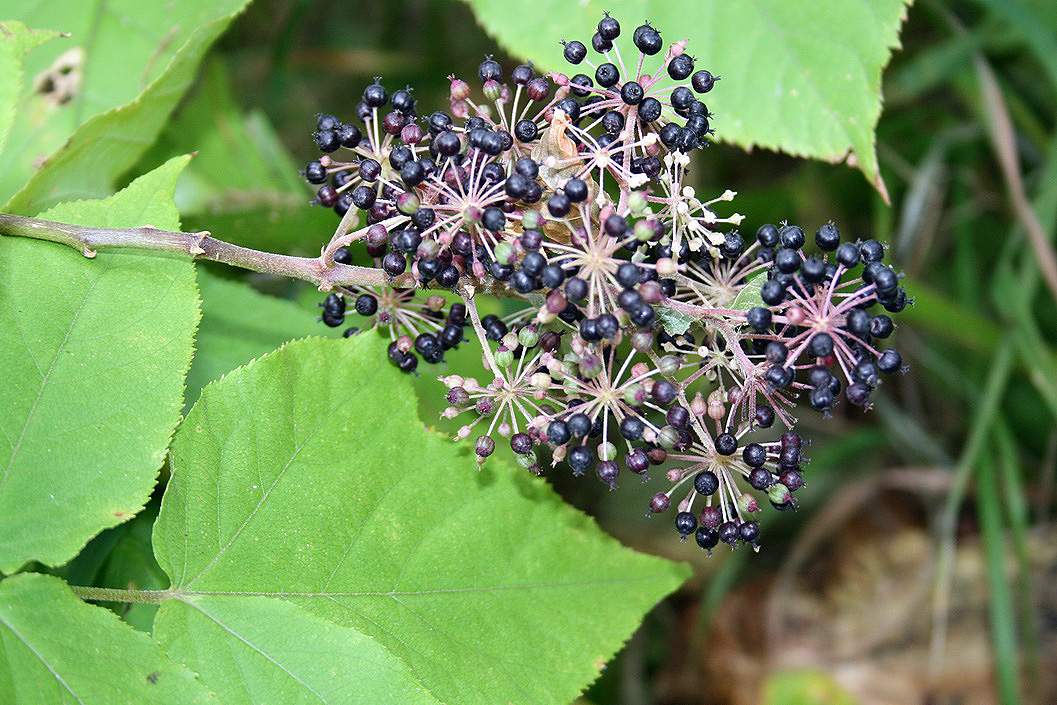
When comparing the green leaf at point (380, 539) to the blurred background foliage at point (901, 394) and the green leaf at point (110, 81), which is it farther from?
the blurred background foliage at point (901, 394)

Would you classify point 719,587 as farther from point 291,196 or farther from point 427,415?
point 291,196

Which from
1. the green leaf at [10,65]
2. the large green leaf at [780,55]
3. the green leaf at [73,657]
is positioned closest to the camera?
the green leaf at [73,657]

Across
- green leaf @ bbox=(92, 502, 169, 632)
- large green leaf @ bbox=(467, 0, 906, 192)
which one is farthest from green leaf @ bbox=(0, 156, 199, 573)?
large green leaf @ bbox=(467, 0, 906, 192)

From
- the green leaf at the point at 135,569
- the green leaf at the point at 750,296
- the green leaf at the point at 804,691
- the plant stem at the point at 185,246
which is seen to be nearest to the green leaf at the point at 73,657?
the green leaf at the point at 135,569

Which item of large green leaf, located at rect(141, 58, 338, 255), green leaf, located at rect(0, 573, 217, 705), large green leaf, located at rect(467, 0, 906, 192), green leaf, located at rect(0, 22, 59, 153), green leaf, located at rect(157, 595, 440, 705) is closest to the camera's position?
green leaf, located at rect(0, 573, 217, 705)

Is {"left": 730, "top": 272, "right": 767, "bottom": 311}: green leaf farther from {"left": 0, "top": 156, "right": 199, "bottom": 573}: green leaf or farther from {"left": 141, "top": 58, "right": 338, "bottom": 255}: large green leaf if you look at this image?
{"left": 141, "top": 58, "right": 338, "bottom": 255}: large green leaf

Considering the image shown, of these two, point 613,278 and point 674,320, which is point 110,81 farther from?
point 674,320
